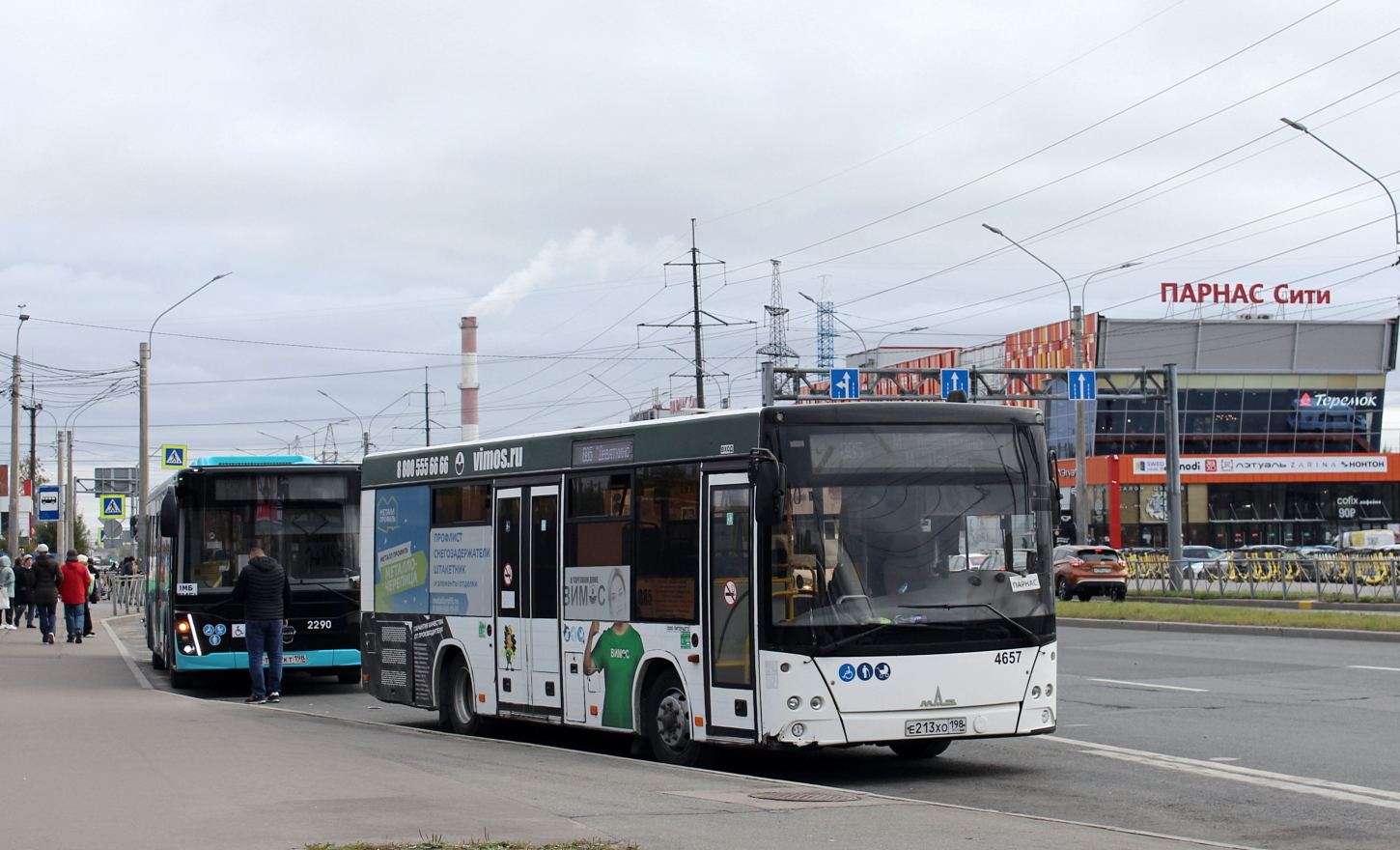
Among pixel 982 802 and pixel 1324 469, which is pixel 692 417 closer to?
pixel 982 802

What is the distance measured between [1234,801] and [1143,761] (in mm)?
1850

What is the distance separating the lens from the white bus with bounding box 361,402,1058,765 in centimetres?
1005

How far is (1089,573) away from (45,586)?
25.4m

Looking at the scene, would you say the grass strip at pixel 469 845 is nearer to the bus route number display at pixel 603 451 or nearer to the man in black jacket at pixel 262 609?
the bus route number display at pixel 603 451

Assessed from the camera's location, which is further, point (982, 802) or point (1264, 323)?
point (1264, 323)

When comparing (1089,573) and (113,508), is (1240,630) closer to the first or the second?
(1089,573)

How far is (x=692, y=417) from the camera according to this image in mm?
11133

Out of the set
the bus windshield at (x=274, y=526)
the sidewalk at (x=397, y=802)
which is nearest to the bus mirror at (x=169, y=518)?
the bus windshield at (x=274, y=526)

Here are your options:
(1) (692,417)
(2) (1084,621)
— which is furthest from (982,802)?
(2) (1084,621)

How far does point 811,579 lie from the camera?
10055 millimetres

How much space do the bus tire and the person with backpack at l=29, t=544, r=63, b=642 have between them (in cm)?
1992

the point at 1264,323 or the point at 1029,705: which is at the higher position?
the point at 1264,323

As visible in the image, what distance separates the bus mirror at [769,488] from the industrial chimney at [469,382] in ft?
252

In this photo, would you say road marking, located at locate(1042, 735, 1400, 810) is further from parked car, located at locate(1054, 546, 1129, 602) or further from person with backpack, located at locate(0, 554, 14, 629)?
parked car, located at locate(1054, 546, 1129, 602)
